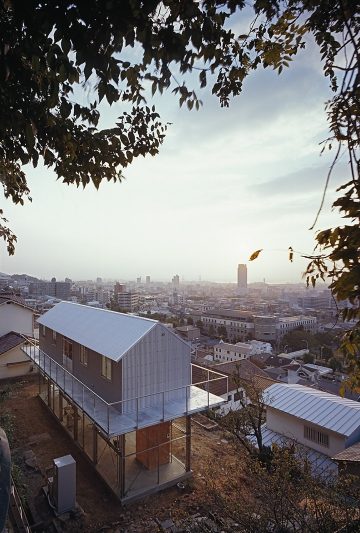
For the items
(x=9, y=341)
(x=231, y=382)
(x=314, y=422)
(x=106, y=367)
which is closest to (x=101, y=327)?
(x=106, y=367)

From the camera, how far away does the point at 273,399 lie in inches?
565

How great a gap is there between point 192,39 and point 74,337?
10.6 metres

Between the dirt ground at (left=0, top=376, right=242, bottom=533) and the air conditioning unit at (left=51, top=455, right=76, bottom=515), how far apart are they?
13.3 inches

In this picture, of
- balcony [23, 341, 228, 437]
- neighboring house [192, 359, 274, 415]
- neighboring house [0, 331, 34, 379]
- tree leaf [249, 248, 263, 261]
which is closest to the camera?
tree leaf [249, 248, 263, 261]

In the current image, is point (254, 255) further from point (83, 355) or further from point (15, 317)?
point (15, 317)

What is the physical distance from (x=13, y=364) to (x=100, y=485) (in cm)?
1057

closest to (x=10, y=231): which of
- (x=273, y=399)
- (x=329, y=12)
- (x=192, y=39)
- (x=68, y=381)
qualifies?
(x=192, y=39)

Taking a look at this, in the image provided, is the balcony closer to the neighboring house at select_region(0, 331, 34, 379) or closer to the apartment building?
the neighboring house at select_region(0, 331, 34, 379)

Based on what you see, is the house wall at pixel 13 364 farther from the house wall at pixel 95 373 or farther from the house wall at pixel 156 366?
the house wall at pixel 156 366

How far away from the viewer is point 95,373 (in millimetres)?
10109

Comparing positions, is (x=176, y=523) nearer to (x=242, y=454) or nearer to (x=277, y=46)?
(x=242, y=454)

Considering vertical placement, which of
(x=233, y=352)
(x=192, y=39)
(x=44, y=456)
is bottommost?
(x=233, y=352)

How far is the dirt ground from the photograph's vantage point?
749cm

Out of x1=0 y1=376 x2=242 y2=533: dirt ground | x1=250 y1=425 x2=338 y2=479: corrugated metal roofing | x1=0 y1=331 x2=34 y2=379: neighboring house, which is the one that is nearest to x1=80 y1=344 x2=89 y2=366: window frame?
x1=0 y1=376 x2=242 y2=533: dirt ground
